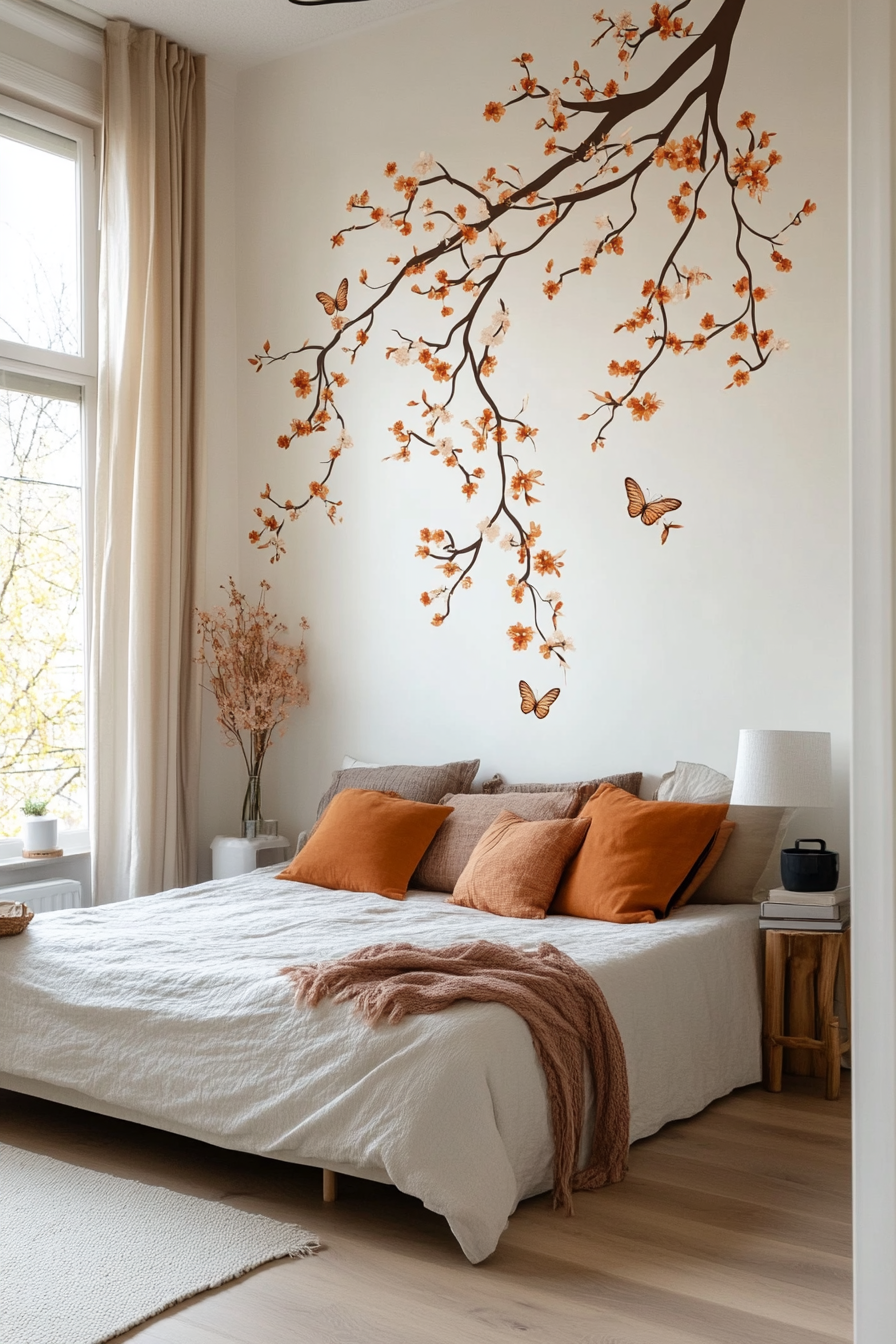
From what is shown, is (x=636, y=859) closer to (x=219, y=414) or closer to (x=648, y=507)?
(x=648, y=507)

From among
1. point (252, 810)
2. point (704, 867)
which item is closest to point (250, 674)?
point (252, 810)

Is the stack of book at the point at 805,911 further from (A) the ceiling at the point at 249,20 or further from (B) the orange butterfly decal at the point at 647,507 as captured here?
(A) the ceiling at the point at 249,20

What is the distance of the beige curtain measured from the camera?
15.6 ft

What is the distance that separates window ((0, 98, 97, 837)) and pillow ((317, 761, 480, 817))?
1120 mm

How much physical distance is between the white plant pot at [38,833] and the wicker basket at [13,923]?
3.54 feet

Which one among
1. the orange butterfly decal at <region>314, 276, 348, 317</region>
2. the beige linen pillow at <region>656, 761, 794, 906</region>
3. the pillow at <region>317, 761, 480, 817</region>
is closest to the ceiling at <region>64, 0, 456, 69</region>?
the orange butterfly decal at <region>314, 276, 348, 317</region>

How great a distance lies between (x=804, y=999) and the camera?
3570 mm

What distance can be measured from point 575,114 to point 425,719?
2.22m

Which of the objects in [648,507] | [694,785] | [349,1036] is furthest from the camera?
[648,507]

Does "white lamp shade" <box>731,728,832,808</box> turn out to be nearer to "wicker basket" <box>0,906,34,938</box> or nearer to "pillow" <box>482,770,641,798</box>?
"pillow" <box>482,770,641,798</box>

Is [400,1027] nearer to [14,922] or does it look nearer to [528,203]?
[14,922]

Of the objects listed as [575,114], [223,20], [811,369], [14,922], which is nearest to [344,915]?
[14,922]

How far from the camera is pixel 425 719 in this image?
476 centimetres

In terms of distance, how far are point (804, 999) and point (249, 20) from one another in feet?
13.3
